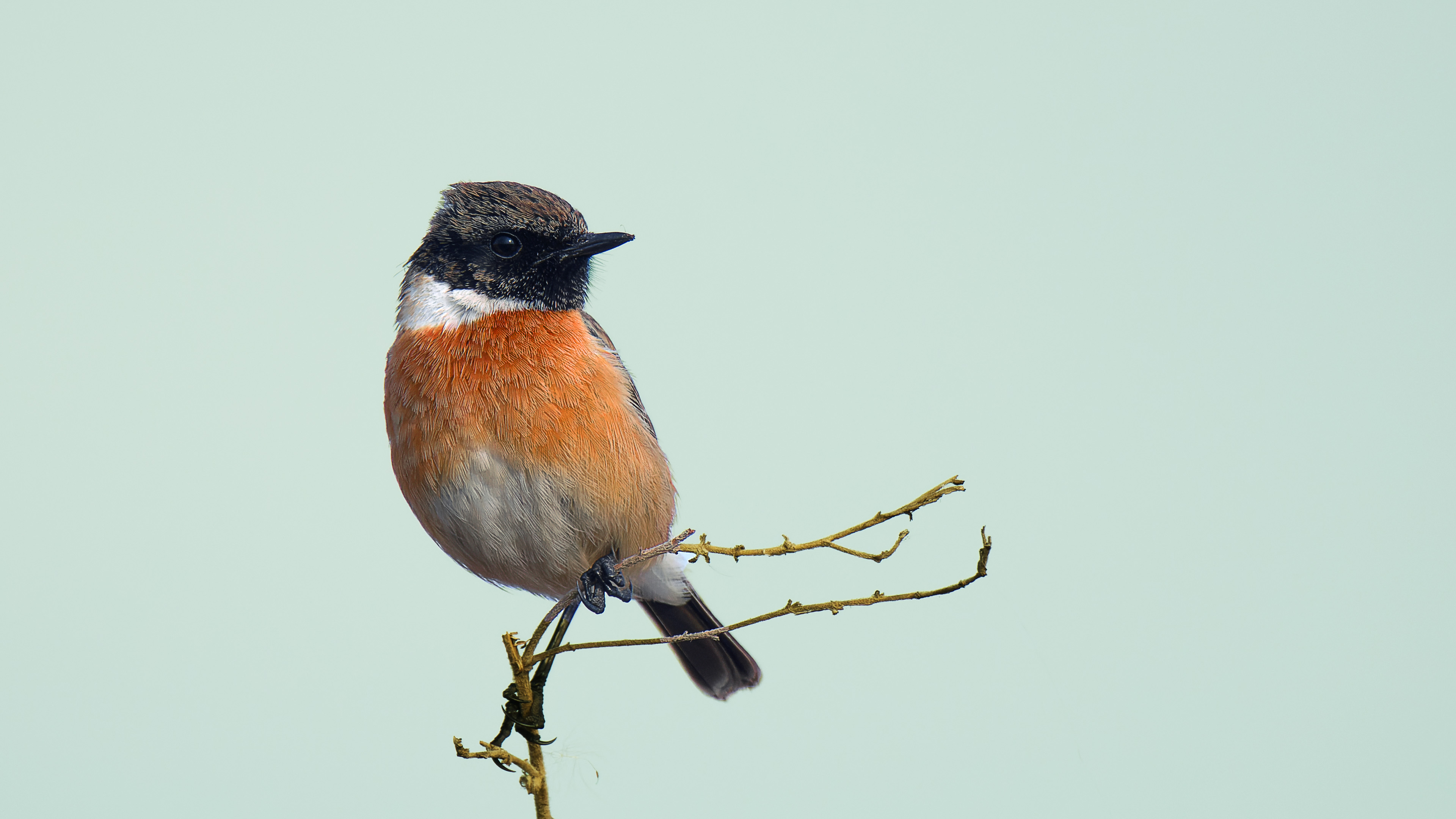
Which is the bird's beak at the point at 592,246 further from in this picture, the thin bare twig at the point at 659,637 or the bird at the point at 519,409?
the thin bare twig at the point at 659,637

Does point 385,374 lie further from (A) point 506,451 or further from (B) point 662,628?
(B) point 662,628

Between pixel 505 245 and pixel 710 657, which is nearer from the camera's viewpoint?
pixel 505 245

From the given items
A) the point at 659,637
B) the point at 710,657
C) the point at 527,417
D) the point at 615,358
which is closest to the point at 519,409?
the point at 527,417

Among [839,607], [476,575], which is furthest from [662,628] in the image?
[839,607]

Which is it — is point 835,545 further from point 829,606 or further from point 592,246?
point 592,246

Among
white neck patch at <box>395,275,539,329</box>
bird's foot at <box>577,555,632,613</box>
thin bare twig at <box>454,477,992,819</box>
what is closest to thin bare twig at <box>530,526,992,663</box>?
thin bare twig at <box>454,477,992,819</box>
